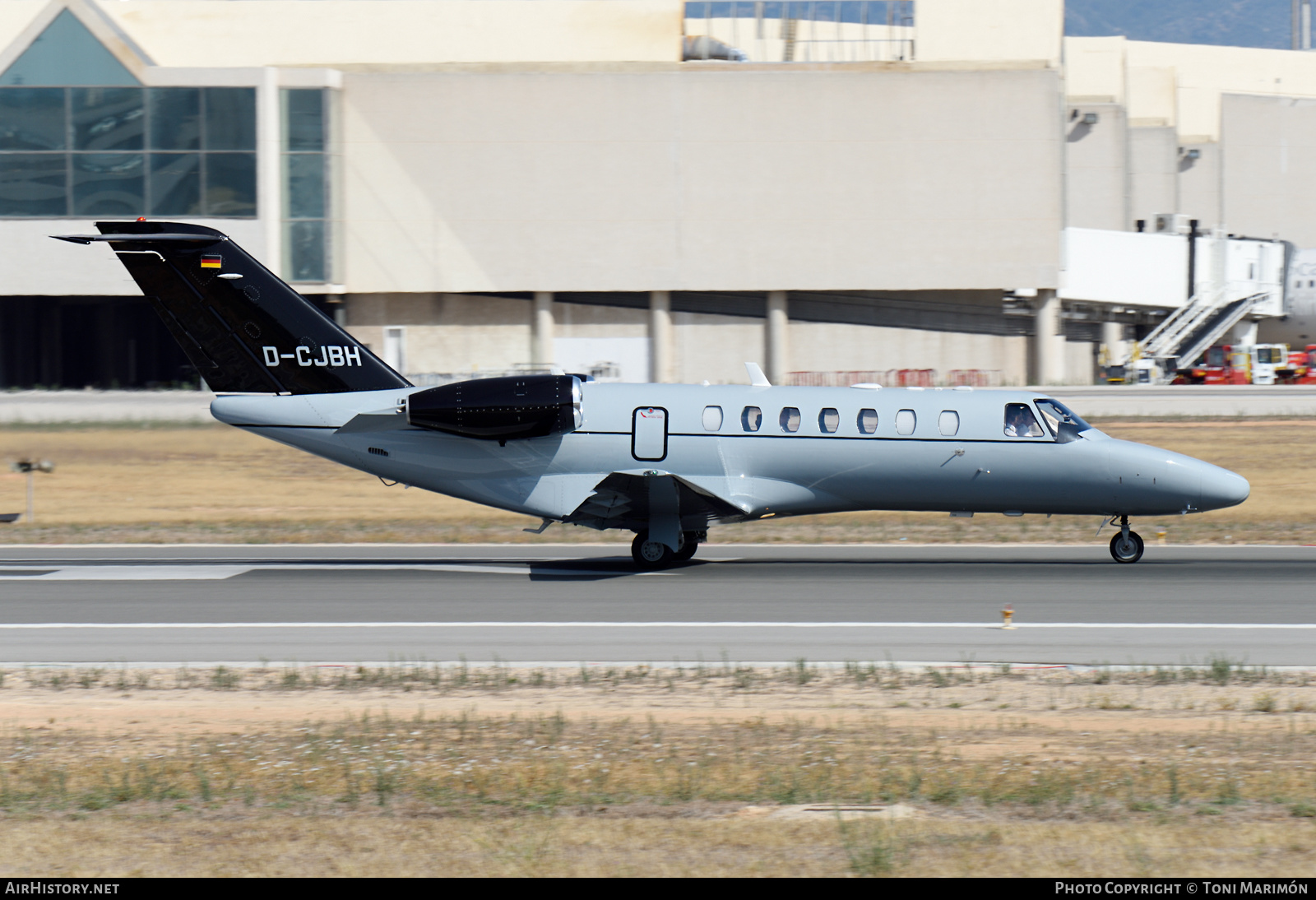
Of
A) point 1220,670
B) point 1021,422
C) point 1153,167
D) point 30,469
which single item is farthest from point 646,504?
point 1153,167

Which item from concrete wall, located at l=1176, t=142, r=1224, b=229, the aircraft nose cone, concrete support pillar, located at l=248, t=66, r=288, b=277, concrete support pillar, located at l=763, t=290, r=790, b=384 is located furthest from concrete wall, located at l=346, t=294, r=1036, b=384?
the aircraft nose cone

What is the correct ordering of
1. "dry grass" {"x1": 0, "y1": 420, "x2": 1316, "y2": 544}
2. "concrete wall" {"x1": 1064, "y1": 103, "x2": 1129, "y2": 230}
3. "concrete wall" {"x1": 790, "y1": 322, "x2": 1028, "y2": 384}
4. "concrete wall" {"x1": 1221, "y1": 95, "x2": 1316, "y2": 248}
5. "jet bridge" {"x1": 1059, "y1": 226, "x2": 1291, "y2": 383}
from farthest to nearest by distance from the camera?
"concrete wall" {"x1": 1221, "y1": 95, "x2": 1316, "y2": 248} → "concrete wall" {"x1": 1064, "y1": 103, "x2": 1129, "y2": 230} → "jet bridge" {"x1": 1059, "y1": 226, "x2": 1291, "y2": 383} → "concrete wall" {"x1": 790, "y1": 322, "x2": 1028, "y2": 384} → "dry grass" {"x1": 0, "y1": 420, "x2": 1316, "y2": 544}

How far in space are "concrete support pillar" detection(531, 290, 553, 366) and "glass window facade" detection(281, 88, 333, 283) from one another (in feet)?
31.1

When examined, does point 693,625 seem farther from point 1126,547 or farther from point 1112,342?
point 1112,342

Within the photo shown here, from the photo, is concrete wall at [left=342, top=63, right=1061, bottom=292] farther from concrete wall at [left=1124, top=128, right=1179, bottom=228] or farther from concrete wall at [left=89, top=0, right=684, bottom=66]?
concrete wall at [left=1124, top=128, right=1179, bottom=228]

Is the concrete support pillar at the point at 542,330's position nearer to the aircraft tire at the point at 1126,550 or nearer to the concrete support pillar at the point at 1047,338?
the concrete support pillar at the point at 1047,338

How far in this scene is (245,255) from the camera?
20703 mm

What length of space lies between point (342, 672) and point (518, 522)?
13.9m

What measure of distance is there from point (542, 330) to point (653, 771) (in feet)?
175

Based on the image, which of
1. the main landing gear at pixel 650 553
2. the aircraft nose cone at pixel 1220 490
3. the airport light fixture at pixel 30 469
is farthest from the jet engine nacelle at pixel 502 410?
the airport light fixture at pixel 30 469

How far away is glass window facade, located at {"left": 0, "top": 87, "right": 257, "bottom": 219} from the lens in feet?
179

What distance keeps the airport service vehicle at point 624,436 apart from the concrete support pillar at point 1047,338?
44.0 meters

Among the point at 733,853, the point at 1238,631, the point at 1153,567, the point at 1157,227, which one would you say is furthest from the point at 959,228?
the point at 733,853

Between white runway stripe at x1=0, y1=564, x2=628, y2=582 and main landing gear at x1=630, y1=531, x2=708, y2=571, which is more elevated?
main landing gear at x1=630, y1=531, x2=708, y2=571
